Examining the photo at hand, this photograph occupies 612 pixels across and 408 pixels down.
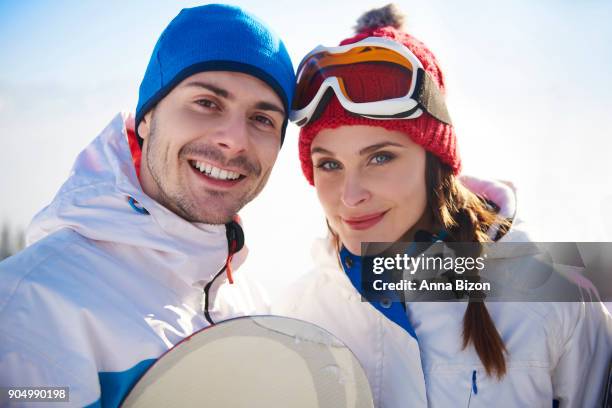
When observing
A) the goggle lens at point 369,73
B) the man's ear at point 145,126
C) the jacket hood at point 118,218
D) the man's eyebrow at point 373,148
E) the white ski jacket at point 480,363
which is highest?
the goggle lens at point 369,73

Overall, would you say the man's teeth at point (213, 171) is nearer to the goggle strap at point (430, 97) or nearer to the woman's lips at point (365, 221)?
the woman's lips at point (365, 221)

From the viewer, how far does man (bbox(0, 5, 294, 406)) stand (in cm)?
185

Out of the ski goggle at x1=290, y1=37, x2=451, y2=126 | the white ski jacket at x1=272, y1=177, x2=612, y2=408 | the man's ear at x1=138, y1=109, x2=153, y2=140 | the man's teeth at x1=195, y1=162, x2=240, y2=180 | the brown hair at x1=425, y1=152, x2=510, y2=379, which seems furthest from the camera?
the man's ear at x1=138, y1=109, x2=153, y2=140

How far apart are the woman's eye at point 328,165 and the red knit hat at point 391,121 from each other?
0.15 metres

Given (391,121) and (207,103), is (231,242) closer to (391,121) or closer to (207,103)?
(207,103)

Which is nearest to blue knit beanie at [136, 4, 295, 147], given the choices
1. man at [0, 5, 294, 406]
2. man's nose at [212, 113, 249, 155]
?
man at [0, 5, 294, 406]

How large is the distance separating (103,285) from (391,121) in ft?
4.99

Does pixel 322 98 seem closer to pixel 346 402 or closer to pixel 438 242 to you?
pixel 438 242

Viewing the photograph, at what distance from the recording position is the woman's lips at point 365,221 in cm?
253

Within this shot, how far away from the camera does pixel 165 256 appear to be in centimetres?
233

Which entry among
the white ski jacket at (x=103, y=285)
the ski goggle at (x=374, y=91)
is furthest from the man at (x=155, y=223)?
the ski goggle at (x=374, y=91)

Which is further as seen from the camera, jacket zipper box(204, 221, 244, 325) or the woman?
jacket zipper box(204, 221, 244, 325)

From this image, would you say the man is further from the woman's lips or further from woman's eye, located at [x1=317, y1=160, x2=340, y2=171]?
the woman's lips

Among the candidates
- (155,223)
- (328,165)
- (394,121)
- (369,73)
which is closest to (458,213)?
(394,121)
